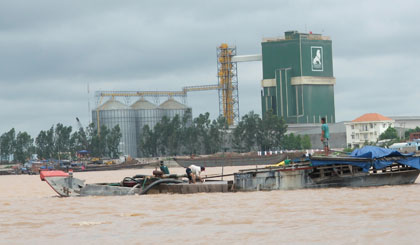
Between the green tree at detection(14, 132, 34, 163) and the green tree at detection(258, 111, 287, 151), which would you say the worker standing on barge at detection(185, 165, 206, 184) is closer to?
the green tree at detection(258, 111, 287, 151)

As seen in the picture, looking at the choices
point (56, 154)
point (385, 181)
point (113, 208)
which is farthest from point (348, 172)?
point (56, 154)

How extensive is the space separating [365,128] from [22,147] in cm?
7225

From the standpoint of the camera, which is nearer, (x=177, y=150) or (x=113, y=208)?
(x=113, y=208)

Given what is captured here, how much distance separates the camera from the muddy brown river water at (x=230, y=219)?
72.8ft

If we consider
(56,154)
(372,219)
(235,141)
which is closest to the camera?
(372,219)

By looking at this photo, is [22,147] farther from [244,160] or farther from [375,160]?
[375,160]

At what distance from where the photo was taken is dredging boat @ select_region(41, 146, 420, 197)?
1522 inches

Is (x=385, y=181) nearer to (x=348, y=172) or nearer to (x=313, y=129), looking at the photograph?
(x=348, y=172)

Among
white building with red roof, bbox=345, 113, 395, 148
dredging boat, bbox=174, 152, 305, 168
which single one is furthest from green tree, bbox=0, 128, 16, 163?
white building with red roof, bbox=345, 113, 395, 148

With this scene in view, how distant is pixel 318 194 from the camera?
116 feet

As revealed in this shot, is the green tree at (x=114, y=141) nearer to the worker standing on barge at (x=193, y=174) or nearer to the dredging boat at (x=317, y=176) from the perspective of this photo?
the worker standing on barge at (x=193, y=174)

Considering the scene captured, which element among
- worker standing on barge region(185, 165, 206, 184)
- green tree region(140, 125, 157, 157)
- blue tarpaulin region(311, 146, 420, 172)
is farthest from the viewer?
green tree region(140, 125, 157, 157)

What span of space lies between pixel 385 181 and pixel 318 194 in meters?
5.25

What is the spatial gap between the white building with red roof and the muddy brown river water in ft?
496
